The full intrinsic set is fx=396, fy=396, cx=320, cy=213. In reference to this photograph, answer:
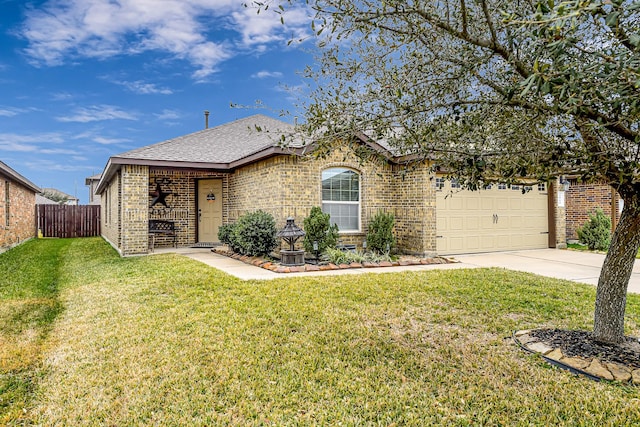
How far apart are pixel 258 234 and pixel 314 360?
6.43 meters

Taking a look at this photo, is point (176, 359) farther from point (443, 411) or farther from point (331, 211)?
point (331, 211)

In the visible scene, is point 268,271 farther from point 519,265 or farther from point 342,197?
point 519,265

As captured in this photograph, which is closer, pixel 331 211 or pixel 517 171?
pixel 517 171

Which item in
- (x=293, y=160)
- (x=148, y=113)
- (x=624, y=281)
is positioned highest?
(x=148, y=113)

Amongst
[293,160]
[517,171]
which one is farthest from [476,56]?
[293,160]

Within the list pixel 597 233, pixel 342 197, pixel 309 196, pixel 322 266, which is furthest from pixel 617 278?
pixel 597 233

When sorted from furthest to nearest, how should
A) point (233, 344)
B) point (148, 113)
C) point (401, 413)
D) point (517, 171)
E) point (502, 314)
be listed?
point (148, 113) → point (502, 314) → point (233, 344) → point (517, 171) → point (401, 413)

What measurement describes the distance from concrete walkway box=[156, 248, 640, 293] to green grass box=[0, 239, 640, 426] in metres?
1.39

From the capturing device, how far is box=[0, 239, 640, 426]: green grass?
283cm

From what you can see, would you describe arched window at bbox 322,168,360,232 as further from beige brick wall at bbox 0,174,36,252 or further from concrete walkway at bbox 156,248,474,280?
beige brick wall at bbox 0,174,36,252

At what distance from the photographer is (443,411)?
9.27 ft

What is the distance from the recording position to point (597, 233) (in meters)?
12.6

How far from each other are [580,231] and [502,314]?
404 inches

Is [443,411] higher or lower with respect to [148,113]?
lower
